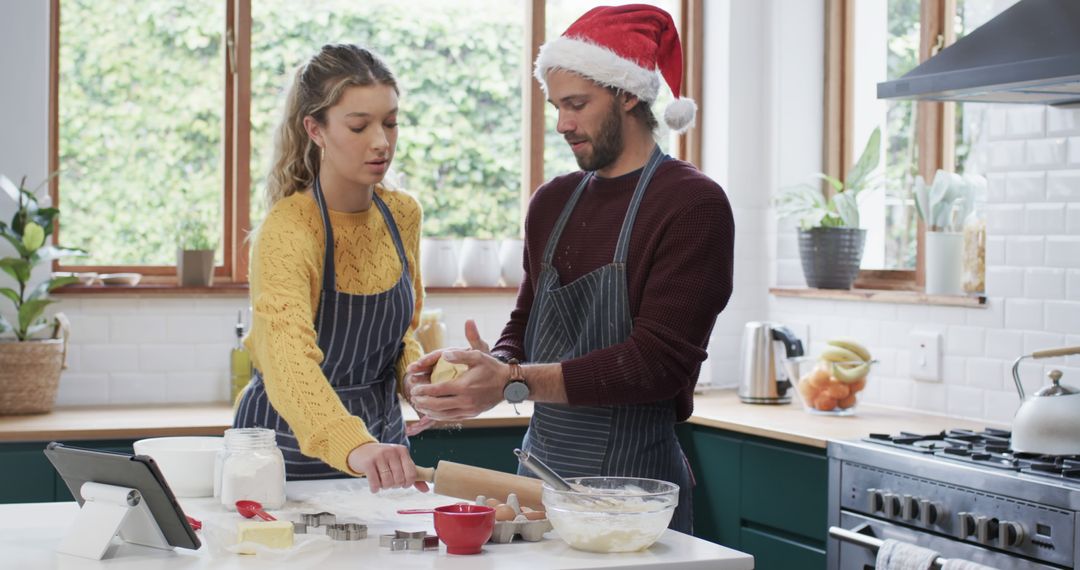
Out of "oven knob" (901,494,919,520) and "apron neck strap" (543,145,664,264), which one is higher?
"apron neck strap" (543,145,664,264)

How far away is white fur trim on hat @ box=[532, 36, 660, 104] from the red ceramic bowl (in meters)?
1.14

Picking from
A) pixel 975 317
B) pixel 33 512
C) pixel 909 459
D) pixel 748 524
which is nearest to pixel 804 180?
pixel 975 317

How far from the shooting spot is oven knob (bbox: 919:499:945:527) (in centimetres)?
329

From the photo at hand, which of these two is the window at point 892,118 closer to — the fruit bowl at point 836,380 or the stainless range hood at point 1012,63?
the fruit bowl at point 836,380

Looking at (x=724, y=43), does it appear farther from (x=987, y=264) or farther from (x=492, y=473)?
(x=492, y=473)

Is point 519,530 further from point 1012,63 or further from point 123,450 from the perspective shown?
point 123,450

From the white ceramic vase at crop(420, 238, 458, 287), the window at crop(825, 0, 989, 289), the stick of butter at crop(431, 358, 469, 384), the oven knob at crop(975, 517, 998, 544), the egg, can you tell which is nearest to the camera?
the egg

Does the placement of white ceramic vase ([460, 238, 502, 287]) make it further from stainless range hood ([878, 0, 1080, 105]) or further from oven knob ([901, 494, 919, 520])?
oven knob ([901, 494, 919, 520])

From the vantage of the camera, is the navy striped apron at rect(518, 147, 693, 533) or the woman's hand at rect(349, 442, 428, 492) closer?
the woman's hand at rect(349, 442, 428, 492)

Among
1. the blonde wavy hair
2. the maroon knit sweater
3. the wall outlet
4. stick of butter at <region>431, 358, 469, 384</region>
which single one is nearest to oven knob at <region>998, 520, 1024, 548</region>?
the maroon knit sweater

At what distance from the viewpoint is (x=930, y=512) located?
3.30m

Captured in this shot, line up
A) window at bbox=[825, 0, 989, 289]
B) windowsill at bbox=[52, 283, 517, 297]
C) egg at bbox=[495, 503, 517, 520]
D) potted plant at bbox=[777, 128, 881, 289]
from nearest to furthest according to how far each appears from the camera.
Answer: egg at bbox=[495, 503, 517, 520] < windowsill at bbox=[52, 283, 517, 297] < window at bbox=[825, 0, 989, 289] < potted plant at bbox=[777, 128, 881, 289]

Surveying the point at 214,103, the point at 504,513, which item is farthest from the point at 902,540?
the point at 214,103

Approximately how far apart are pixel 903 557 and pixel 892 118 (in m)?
Answer: 2.18
